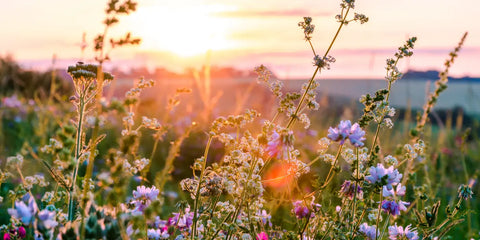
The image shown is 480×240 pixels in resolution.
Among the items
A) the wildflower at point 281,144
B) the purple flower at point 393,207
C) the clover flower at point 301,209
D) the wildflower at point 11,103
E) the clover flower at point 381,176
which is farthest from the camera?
the wildflower at point 11,103

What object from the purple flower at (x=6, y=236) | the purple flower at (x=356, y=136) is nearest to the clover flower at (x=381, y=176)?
the purple flower at (x=356, y=136)

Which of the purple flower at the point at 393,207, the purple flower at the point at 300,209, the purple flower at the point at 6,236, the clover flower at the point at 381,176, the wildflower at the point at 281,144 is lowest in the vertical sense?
the purple flower at the point at 6,236

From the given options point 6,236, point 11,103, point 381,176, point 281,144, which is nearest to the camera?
point 281,144

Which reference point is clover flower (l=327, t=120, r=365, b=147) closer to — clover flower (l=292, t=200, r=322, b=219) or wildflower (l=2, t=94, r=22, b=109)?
clover flower (l=292, t=200, r=322, b=219)

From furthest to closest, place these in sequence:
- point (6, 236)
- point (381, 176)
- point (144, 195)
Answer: point (6, 236) < point (144, 195) < point (381, 176)

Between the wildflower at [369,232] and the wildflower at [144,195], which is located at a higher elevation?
the wildflower at [144,195]

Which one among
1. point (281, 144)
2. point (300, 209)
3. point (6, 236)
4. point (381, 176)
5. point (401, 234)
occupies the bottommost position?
point (6, 236)

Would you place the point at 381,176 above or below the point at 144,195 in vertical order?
above

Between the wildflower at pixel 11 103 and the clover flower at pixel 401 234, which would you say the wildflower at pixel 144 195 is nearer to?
the clover flower at pixel 401 234

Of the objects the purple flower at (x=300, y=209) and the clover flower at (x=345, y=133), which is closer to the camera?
the clover flower at (x=345, y=133)

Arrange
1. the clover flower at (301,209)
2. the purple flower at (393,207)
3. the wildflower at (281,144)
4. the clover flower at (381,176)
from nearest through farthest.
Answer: the wildflower at (281,144), the clover flower at (381,176), the clover flower at (301,209), the purple flower at (393,207)

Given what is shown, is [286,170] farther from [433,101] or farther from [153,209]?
[433,101]

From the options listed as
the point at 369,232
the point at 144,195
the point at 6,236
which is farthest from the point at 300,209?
the point at 6,236

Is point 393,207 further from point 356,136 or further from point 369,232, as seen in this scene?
point 356,136
